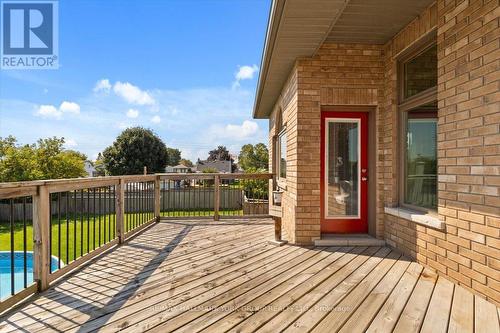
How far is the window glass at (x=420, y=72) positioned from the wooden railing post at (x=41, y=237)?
400cm

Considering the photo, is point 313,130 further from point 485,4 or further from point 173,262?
point 173,262

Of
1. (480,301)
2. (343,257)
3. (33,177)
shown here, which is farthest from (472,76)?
(33,177)

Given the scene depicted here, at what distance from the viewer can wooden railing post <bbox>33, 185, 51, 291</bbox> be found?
2492 mm

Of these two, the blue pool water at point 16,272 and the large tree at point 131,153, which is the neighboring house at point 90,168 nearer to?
the large tree at point 131,153

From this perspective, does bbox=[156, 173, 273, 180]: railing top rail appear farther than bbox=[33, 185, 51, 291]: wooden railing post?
Yes

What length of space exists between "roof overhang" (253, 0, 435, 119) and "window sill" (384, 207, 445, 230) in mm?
2201

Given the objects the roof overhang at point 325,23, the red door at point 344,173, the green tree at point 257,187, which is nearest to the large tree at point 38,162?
the green tree at point 257,187

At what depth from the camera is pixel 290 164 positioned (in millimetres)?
4418

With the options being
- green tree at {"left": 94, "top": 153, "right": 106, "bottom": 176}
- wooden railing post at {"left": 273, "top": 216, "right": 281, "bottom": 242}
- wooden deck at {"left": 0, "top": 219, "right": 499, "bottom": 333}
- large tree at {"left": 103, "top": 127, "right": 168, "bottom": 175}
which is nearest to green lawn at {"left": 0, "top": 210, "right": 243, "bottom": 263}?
wooden deck at {"left": 0, "top": 219, "right": 499, "bottom": 333}

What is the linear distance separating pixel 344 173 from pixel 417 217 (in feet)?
4.20

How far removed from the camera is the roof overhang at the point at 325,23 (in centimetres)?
274
